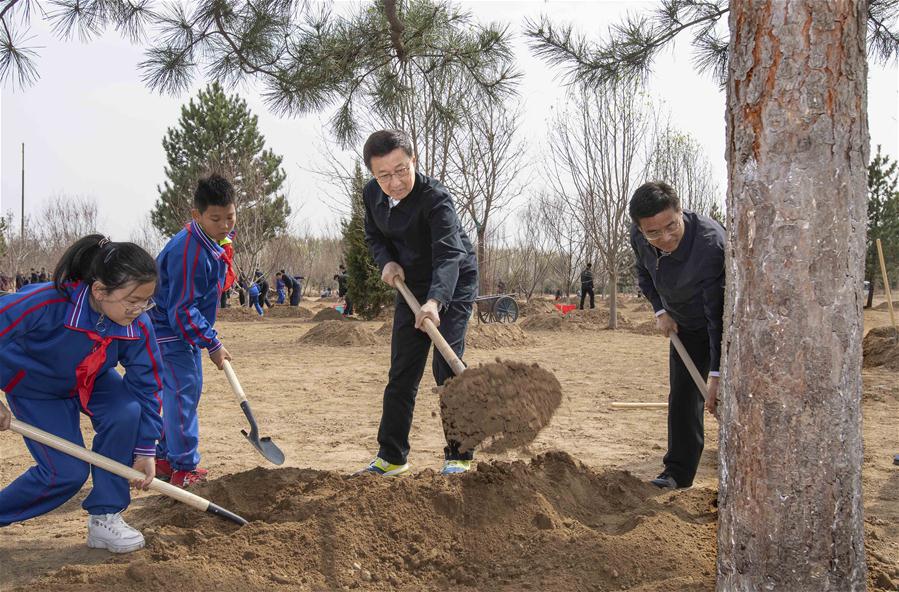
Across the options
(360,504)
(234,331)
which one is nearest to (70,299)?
(360,504)

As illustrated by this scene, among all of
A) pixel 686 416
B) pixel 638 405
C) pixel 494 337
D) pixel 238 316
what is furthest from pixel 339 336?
pixel 686 416

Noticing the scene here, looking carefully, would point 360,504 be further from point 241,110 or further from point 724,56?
point 241,110

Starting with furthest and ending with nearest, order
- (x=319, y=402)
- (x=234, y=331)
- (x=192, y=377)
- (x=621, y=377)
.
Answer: (x=234, y=331) → (x=621, y=377) → (x=319, y=402) → (x=192, y=377)

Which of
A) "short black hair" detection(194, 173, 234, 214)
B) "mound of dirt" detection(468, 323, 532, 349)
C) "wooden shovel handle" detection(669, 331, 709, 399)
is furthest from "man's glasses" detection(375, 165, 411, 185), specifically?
"mound of dirt" detection(468, 323, 532, 349)

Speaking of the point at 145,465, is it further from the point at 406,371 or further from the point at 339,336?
the point at 339,336

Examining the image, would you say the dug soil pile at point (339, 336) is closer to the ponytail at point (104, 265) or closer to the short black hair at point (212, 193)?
the short black hair at point (212, 193)

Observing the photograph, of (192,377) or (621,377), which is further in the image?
(621,377)

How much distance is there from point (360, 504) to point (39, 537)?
140 centimetres

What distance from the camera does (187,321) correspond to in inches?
141

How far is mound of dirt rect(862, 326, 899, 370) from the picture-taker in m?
8.11

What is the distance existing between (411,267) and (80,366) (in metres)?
1.63

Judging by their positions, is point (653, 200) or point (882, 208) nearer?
point (653, 200)

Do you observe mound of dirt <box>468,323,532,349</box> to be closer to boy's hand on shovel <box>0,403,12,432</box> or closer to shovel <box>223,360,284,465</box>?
shovel <box>223,360,284,465</box>

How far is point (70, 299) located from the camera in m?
2.75
